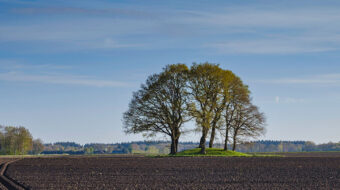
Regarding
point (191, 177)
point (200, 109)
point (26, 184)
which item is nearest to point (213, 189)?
point (191, 177)

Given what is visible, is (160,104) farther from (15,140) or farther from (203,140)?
(15,140)

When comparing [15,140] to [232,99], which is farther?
[15,140]

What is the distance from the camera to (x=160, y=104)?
251 ft

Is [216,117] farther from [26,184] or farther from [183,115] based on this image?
[26,184]

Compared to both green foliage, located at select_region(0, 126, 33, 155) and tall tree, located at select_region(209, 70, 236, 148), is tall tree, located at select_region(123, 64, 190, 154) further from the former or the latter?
green foliage, located at select_region(0, 126, 33, 155)

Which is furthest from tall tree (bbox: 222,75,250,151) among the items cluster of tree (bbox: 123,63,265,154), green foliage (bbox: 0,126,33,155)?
green foliage (bbox: 0,126,33,155)

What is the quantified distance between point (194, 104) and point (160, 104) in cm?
552

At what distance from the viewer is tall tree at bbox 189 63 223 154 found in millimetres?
75562

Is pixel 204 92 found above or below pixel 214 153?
above

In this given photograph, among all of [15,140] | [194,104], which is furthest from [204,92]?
[15,140]

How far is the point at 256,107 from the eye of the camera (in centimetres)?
7919

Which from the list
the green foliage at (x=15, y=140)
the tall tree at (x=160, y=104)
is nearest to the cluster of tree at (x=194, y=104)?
the tall tree at (x=160, y=104)

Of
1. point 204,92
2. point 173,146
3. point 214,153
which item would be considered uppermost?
point 204,92

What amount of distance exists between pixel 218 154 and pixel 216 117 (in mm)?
6018
